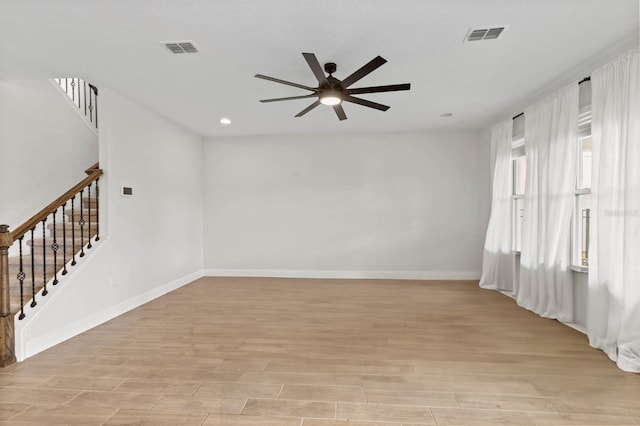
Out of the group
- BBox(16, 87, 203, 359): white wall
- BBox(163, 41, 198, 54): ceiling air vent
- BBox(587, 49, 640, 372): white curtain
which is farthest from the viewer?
BBox(16, 87, 203, 359): white wall

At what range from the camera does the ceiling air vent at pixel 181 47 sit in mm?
2986

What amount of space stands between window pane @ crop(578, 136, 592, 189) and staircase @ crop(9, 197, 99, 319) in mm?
5728

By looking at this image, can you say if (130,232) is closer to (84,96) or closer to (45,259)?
(45,259)

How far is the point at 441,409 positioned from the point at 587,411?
939mm

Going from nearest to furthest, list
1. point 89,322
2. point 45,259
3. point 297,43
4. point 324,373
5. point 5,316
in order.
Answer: point 324,373 < point 5,316 < point 297,43 < point 45,259 < point 89,322

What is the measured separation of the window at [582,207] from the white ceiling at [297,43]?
37.1 inches

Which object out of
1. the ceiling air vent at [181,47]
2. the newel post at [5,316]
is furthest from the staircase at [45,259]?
the ceiling air vent at [181,47]

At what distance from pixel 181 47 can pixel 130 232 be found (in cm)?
266

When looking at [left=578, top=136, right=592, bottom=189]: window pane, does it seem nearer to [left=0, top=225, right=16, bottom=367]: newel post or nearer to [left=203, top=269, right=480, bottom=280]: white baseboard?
[left=203, top=269, right=480, bottom=280]: white baseboard

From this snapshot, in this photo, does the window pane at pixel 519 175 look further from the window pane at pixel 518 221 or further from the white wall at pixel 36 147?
the white wall at pixel 36 147

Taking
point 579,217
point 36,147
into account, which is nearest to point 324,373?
point 579,217

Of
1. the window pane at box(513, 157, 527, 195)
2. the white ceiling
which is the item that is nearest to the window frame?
the white ceiling

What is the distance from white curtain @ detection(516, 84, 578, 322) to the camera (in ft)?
12.1

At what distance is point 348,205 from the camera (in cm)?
666
